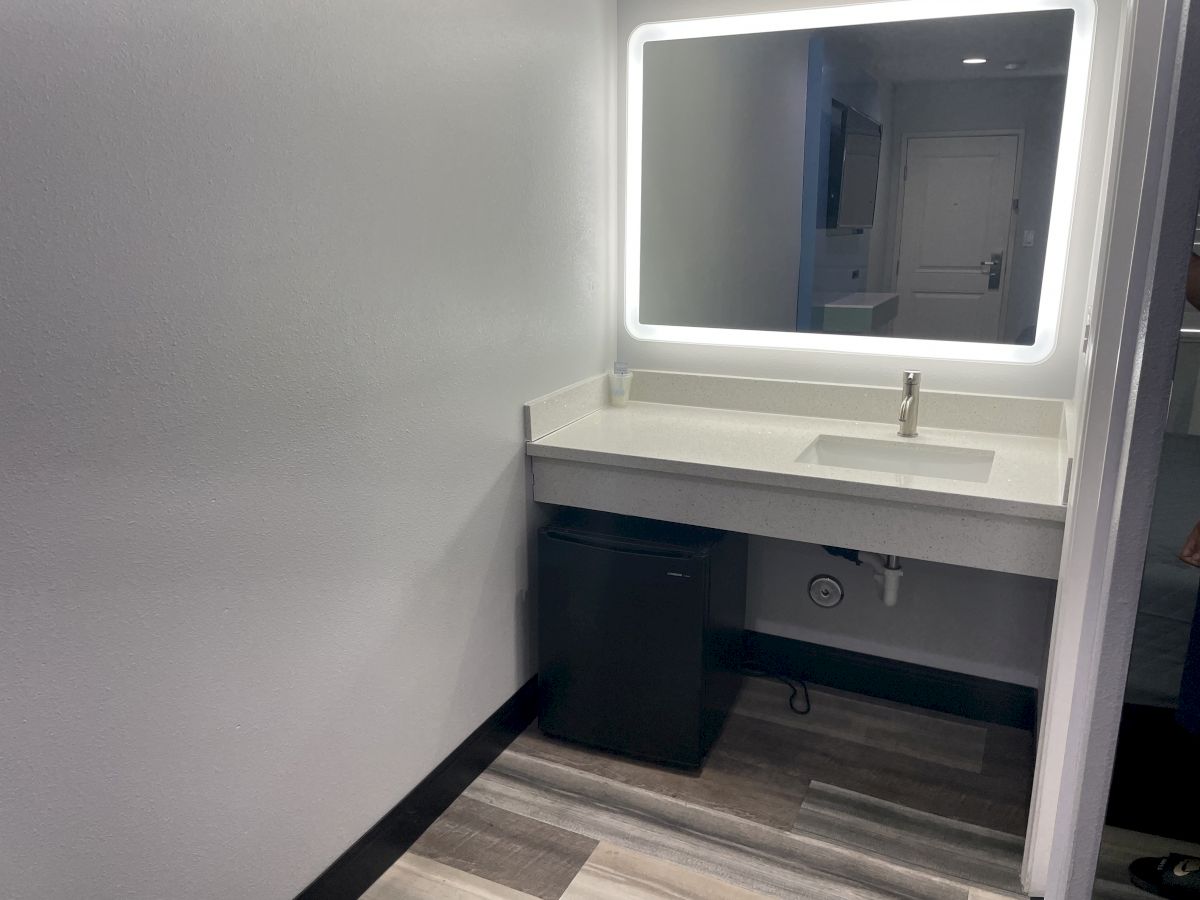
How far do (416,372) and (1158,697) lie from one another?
1203mm

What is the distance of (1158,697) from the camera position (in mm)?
858

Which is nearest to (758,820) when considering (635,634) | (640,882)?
(640,882)

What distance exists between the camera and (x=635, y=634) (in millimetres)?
1947

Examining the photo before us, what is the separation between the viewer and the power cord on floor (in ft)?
7.39

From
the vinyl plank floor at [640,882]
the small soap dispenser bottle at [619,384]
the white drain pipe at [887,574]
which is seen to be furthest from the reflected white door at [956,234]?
the vinyl plank floor at [640,882]

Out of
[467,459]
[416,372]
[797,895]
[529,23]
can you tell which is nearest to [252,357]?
[416,372]

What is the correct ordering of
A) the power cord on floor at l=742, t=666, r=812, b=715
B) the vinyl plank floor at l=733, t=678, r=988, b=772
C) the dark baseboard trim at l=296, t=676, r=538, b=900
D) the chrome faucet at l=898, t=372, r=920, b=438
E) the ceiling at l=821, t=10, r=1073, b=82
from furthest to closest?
the power cord on floor at l=742, t=666, r=812, b=715 < the vinyl plank floor at l=733, t=678, r=988, b=772 < the chrome faucet at l=898, t=372, r=920, b=438 < the ceiling at l=821, t=10, r=1073, b=82 < the dark baseboard trim at l=296, t=676, r=538, b=900

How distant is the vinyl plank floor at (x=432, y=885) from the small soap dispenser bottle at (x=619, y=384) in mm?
1154

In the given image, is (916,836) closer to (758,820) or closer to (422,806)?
(758,820)

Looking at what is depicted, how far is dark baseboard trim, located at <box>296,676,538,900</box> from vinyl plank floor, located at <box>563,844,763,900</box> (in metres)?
0.33

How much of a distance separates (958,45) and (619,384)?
1.06m

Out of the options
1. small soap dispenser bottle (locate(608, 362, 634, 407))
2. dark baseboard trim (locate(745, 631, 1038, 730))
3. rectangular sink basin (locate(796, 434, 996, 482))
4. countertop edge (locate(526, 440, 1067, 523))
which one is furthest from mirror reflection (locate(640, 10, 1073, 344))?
dark baseboard trim (locate(745, 631, 1038, 730))

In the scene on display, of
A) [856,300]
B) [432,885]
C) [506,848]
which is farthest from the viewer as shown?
[856,300]

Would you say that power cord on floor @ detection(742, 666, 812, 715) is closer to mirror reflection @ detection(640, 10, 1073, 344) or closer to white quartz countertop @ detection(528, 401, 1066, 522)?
white quartz countertop @ detection(528, 401, 1066, 522)
